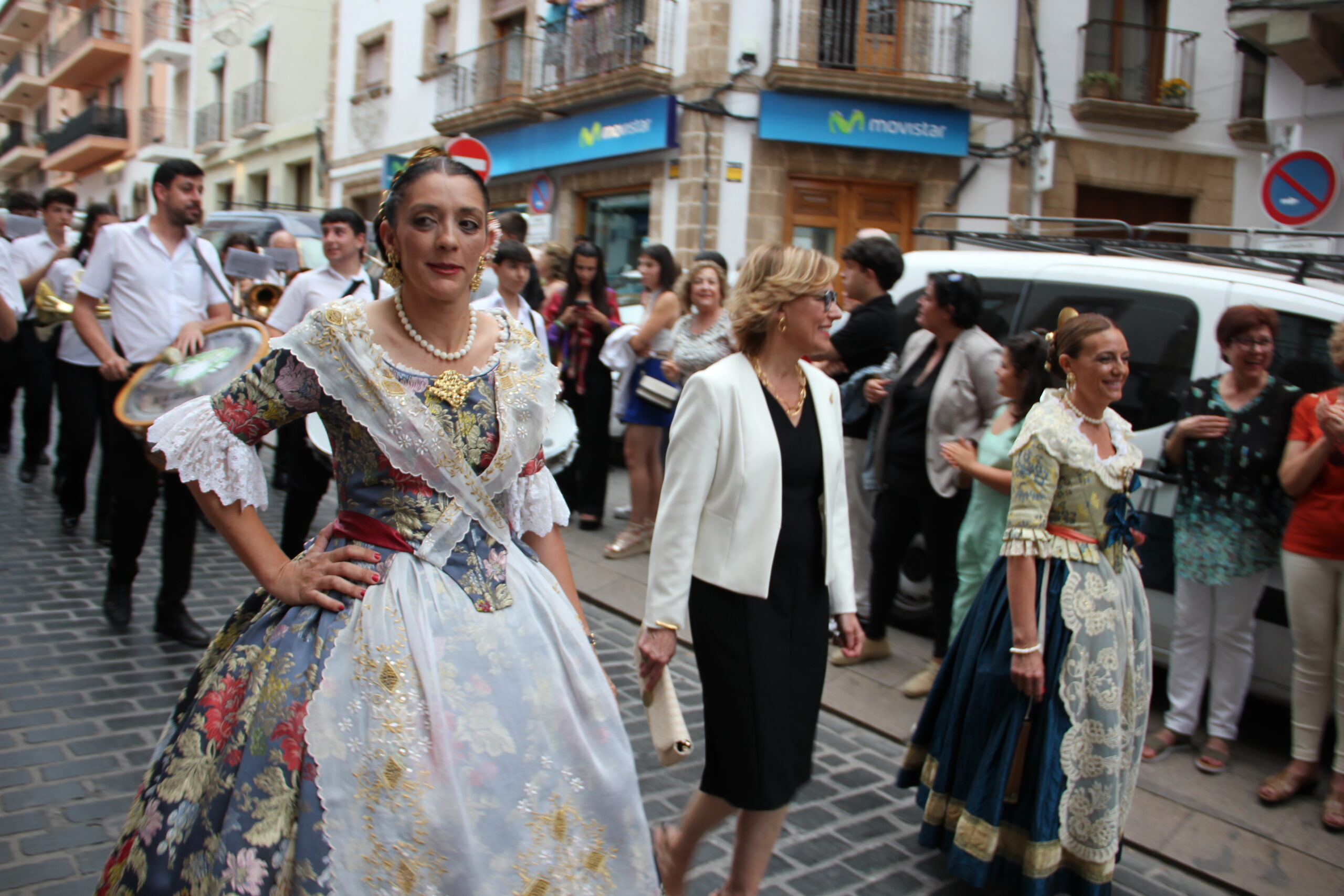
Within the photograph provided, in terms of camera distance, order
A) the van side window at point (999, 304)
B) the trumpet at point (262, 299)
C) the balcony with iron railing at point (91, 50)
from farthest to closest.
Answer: the balcony with iron railing at point (91, 50) < the trumpet at point (262, 299) < the van side window at point (999, 304)

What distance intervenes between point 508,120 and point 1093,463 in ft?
59.5

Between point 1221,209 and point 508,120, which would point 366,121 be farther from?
point 1221,209

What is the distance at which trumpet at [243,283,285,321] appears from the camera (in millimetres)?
8000

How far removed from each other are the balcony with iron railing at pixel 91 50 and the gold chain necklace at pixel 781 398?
137 feet

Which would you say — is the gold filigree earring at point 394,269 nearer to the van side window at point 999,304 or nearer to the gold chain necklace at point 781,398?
the gold chain necklace at point 781,398

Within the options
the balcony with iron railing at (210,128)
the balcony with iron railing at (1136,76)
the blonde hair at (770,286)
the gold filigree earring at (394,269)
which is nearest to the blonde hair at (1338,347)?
the blonde hair at (770,286)

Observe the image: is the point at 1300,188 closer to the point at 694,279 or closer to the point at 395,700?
the point at 694,279

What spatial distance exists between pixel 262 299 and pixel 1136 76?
45.5 feet

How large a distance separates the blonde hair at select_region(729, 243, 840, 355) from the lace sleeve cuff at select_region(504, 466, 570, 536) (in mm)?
886

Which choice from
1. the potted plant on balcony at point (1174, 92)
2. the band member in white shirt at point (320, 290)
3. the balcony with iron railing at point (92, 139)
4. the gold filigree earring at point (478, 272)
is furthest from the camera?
the balcony with iron railing at point (92, 139)

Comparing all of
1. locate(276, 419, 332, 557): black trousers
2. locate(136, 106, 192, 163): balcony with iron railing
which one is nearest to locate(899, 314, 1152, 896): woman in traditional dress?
locate(276, 419, 332, 557): black trousers

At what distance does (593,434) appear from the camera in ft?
26.4

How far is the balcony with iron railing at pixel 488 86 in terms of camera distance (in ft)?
64.1

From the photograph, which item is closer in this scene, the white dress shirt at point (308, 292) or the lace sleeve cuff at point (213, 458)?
the lace sleeve cuff at point (213, 458)
